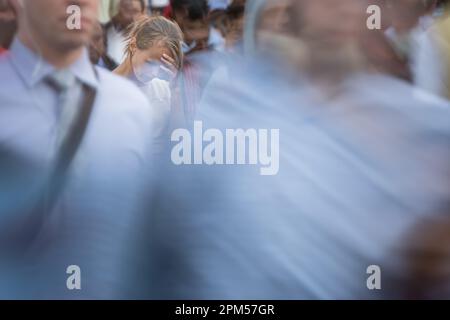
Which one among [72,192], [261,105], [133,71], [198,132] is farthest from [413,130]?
[72,192]

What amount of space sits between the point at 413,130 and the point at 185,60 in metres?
0.93

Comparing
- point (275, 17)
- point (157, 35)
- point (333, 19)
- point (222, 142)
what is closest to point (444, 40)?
point (333, 19)

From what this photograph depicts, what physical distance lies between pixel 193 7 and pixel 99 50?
1.33 ft

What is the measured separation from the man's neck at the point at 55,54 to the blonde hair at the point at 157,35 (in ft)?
0.70

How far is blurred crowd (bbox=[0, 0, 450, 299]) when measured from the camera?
12.4 feet

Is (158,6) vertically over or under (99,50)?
over

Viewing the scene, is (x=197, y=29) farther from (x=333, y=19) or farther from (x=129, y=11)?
(x=333, y=19)

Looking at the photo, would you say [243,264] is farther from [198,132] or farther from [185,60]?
[185,60]

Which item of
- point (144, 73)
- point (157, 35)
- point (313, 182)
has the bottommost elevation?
point (313, 182)

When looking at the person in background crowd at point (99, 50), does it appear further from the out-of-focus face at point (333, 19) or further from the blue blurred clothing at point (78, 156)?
the out-of-focus face at point (333, 19)

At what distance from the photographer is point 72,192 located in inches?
149

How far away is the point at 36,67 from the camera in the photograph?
3.80 meters

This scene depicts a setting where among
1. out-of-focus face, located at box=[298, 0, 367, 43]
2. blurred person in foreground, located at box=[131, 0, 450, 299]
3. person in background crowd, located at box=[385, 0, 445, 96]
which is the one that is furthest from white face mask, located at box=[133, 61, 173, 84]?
person in background crowd, located at box=[385, 0, 445, 96]

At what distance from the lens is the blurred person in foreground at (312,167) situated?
379cm
